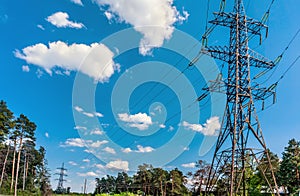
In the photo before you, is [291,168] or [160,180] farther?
[160,180]

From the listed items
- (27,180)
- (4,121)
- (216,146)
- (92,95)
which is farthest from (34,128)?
(216,146)

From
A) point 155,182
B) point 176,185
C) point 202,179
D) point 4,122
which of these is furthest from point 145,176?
point 4,122

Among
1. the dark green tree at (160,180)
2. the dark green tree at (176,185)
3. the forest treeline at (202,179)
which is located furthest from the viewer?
the dark green tree at (160,180)

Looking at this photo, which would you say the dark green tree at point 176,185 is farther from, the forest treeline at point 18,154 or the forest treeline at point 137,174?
the forest treeline at point 18,154

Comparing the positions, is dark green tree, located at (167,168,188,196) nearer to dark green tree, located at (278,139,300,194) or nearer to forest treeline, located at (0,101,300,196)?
forest treeline, located at (0,101,300,196)

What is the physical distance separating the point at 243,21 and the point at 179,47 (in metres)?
4.20

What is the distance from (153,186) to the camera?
57781mm

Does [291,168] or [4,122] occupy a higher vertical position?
[4,122]

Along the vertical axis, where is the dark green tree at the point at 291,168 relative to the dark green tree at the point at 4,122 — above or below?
below

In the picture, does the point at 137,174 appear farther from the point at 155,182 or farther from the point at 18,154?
the point at 18,154

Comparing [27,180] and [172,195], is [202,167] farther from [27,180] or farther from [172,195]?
[27,180]

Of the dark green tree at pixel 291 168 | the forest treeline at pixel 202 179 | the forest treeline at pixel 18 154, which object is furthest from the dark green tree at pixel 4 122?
the dark green tree at pixel 291 168

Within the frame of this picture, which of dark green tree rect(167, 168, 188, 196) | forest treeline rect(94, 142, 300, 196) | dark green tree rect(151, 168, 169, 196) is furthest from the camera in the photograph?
dark green tree rect(151, 168, 169, 196)

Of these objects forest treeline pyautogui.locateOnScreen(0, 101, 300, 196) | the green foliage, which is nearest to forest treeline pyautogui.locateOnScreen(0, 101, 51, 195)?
forest treeline pyautogui.locateOnScreen(0, 101, 300, 196)
